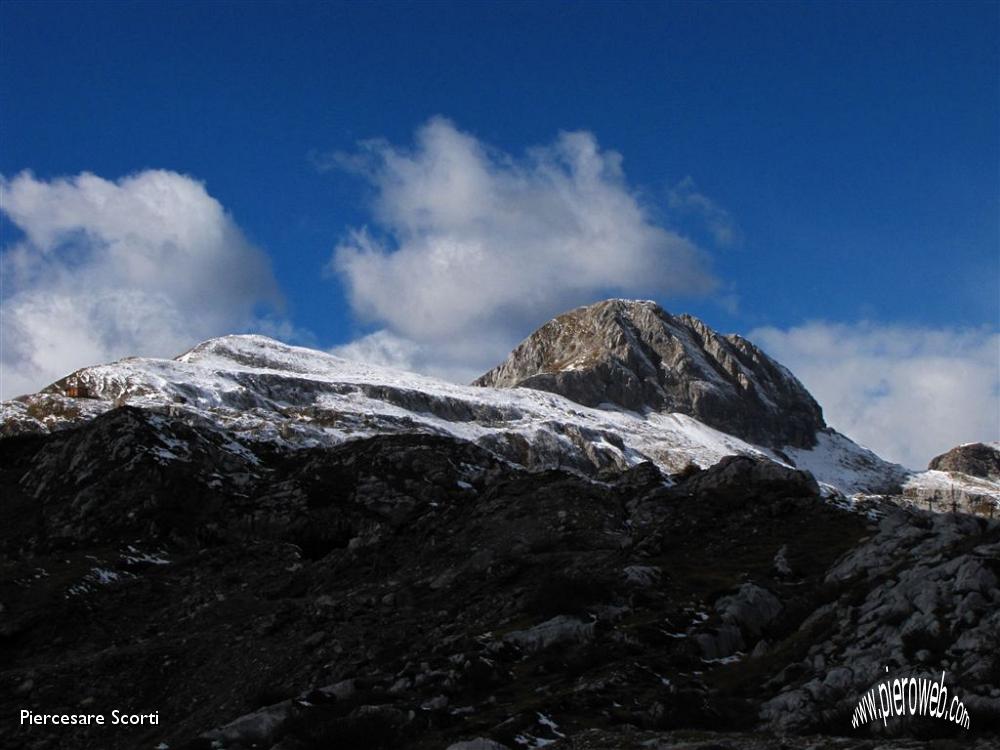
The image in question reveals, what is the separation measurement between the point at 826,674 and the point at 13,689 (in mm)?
31307

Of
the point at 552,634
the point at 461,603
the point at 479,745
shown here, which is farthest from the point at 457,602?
the point at 479,745

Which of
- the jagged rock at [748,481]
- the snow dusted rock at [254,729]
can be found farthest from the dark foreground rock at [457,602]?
the jagged rock at [748,481]

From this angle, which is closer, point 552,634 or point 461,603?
point 552,634

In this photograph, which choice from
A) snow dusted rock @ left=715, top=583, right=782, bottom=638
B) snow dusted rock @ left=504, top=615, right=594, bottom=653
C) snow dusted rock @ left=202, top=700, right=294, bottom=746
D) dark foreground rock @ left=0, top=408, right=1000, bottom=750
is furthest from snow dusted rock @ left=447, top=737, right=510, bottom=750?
snow dusted rock @ left=715, top=583, right=782, bottom=638

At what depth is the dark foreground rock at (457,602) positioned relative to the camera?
94.6 ft

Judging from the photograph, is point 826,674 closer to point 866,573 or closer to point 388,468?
point 866,573

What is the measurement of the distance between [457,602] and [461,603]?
0.97 ft

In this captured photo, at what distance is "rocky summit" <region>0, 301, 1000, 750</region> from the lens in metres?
28.6

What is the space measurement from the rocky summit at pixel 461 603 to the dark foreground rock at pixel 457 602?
16 cm

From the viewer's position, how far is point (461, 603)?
4712 cm

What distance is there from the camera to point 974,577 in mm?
31797

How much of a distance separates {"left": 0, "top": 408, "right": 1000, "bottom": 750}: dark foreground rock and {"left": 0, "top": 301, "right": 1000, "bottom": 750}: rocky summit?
0.16 metres

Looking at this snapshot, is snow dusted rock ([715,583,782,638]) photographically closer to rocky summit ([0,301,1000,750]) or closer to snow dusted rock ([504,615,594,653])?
rocky summit ([0,301,1000,750])

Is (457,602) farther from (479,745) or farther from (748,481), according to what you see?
(748,481)
